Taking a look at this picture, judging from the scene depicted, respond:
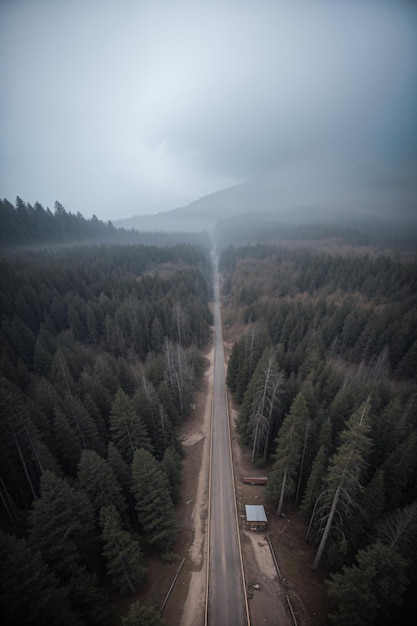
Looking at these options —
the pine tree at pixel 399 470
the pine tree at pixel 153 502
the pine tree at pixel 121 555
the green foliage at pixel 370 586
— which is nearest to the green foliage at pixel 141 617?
the pine tree at pixel 121 555

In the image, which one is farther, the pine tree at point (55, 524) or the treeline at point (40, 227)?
the treeline at point (40, 227)

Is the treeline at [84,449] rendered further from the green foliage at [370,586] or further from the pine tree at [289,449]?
the green foliage at [370,586]

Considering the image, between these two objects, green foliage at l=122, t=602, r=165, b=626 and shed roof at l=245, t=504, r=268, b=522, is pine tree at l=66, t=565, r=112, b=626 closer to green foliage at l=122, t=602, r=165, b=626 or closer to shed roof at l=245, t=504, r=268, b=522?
green foliage at l=122, t=602, r=165, b=626

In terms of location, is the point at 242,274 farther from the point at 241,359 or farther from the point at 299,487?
the point at 299,487

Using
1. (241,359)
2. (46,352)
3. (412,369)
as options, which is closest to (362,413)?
(241,359)

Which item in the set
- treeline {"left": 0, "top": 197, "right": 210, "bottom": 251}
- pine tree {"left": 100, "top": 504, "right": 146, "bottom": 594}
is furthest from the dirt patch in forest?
treeline {"left": 0, "top": 197, "right": 210, "bottom": 251}
